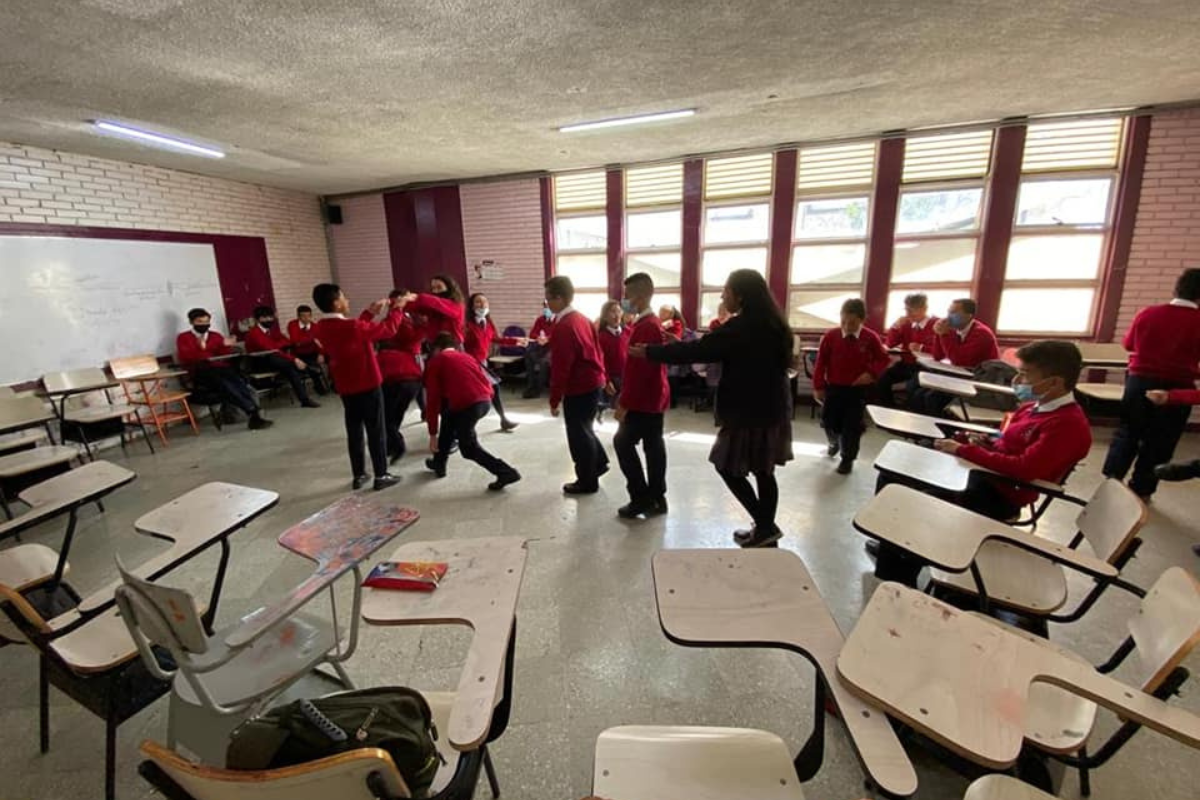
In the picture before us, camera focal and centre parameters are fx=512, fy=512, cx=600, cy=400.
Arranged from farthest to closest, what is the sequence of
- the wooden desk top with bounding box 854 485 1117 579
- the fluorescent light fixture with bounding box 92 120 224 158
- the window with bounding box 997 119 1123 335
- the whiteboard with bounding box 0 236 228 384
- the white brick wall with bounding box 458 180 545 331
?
the white brick wall with bounding box 458 180 545 331 → the window with bounding box 997 119 1123 335 → the whiteboard with bounding box 0 236 228 384 → the fluorescent light fixture with bounding box 92 120 224 158 → the wooden desk top with bounding box 854 485 1117 579

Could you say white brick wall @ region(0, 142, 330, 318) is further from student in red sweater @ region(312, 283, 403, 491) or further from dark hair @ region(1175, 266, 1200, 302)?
dark hair @ region(1175, 266, 1200, 302)

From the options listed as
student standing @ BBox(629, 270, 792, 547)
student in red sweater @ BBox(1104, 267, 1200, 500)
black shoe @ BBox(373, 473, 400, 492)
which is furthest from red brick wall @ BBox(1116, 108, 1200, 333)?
black shoe @ BBox(373, 473, 400, 492)

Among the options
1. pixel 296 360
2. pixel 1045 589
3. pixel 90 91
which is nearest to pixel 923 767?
pixel 1045 589

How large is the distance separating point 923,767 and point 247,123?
226 inches

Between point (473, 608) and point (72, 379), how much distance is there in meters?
5.71

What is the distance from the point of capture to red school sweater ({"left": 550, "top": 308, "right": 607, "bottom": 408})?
3.24 meters

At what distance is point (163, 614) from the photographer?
1224mm

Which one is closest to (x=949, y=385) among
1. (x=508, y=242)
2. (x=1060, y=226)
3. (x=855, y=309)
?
(x=855, y=309)

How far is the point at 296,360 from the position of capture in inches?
248

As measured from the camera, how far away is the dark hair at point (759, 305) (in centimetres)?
240

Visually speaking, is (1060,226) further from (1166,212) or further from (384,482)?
(384,482)

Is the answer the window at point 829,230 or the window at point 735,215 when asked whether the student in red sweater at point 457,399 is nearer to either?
the window at point 735,215

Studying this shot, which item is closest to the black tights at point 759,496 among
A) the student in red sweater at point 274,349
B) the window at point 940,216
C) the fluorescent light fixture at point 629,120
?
the fluorescent light fixture at point 629,120

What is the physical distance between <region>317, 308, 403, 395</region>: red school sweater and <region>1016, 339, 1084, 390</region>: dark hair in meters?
3.64
